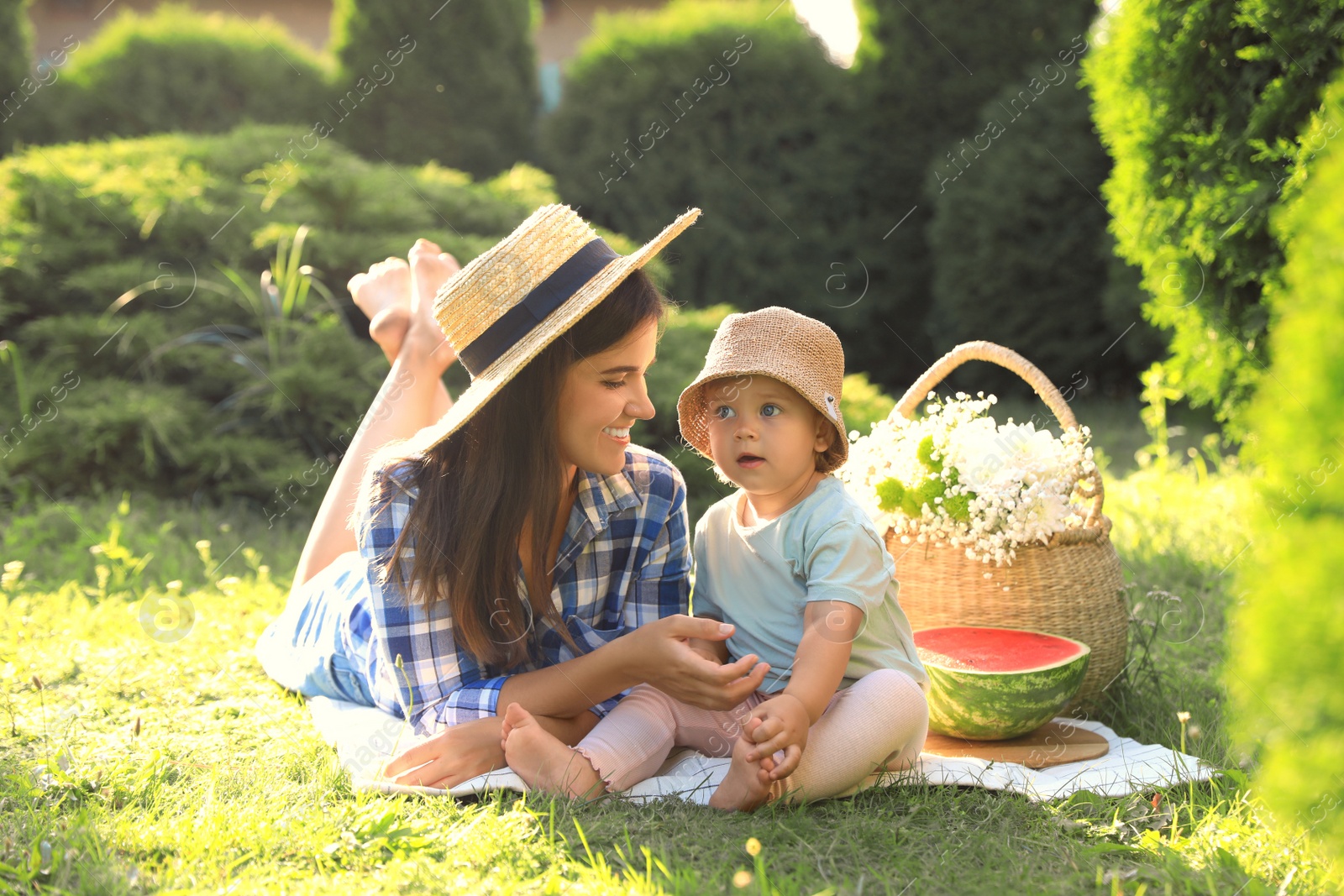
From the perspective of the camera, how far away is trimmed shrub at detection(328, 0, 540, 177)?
870 centimetres

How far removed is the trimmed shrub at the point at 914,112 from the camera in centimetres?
823

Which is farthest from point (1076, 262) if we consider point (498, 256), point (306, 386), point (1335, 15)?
point (498, 256)

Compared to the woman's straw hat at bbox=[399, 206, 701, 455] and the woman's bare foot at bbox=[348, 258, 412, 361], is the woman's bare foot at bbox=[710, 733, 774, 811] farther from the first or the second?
the woman's bare foot at bbox=[348, 258, 412, 361]

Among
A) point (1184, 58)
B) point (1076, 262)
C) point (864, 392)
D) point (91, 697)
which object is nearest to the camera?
point (91, 697)

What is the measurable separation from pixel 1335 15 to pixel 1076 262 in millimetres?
4363

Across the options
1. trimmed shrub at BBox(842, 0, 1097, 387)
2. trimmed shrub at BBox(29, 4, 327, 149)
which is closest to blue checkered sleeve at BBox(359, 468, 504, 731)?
trimmed shrub at BBox(842, 0, 1097, 387)

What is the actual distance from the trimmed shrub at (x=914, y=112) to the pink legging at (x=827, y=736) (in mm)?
6730

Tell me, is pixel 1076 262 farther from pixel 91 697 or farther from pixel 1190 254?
pixel 91 697

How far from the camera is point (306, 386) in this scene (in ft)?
17.7

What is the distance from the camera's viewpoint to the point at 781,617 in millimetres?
2482

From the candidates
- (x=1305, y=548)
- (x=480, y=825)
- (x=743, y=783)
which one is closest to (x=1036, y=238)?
(x=743, y=783)

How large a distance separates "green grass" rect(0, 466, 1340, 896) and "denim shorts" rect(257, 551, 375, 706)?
91mm

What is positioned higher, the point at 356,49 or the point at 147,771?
the point at 356,49

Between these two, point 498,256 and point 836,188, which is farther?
point 836,188
